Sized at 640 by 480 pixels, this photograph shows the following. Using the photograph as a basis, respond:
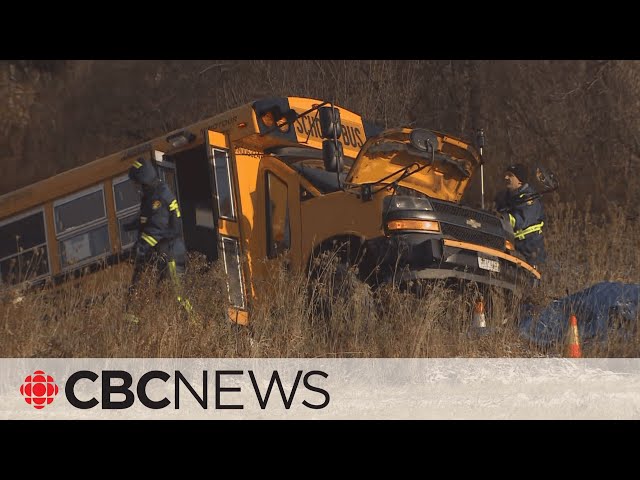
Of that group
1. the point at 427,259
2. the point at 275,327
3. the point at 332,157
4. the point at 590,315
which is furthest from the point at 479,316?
the point at 332,157

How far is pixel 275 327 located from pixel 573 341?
2.50m

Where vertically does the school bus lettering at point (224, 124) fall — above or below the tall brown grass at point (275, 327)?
above

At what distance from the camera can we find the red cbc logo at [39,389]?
8.35 m

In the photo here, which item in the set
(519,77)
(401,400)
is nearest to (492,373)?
(401,400)

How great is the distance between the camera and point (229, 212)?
12.0 m

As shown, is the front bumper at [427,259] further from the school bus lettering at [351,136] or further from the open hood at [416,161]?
the school bus lettering at [351,136]

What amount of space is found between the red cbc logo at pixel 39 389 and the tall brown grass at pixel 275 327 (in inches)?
14.6

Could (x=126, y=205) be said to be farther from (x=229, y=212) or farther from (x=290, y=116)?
(x=290, y=116)

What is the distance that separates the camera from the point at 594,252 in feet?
46.7

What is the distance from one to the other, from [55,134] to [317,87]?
38.9 feet

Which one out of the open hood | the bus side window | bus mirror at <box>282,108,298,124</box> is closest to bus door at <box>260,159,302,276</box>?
the bus side window

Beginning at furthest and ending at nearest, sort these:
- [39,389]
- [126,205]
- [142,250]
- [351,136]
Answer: [351,136], [126,205], [142,250], [39,389]

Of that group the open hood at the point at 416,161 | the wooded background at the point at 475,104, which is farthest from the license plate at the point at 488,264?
the wooded background at the point at 475,104

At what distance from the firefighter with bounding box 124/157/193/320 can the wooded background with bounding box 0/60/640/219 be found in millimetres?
6284
